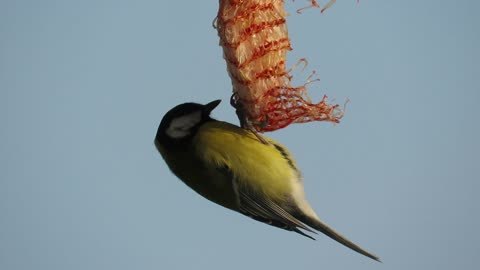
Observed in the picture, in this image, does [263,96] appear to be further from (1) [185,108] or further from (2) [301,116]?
(1) [185,108]

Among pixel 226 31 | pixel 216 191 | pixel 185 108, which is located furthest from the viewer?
pixel 216 191

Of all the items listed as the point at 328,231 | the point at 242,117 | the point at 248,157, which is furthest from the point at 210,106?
the point at 328,231

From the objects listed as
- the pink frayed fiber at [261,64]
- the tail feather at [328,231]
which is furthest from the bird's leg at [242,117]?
the tail feather at [328,231]

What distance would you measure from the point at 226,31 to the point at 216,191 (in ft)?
3.32

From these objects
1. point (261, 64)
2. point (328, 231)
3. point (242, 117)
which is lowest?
point (328, 231)

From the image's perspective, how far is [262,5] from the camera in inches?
114

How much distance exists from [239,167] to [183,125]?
16.5 inches

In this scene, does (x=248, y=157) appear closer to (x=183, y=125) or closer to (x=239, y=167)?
(x=239, y=167)

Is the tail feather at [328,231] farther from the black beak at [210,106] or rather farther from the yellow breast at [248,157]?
the black beak at [210,106]

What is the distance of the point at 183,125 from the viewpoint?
3.17 meters

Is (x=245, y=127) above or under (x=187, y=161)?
above

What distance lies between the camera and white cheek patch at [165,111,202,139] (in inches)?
124

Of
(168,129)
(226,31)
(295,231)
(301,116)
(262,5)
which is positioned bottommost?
(295,231)

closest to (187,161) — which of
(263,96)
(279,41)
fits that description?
(263,96)
